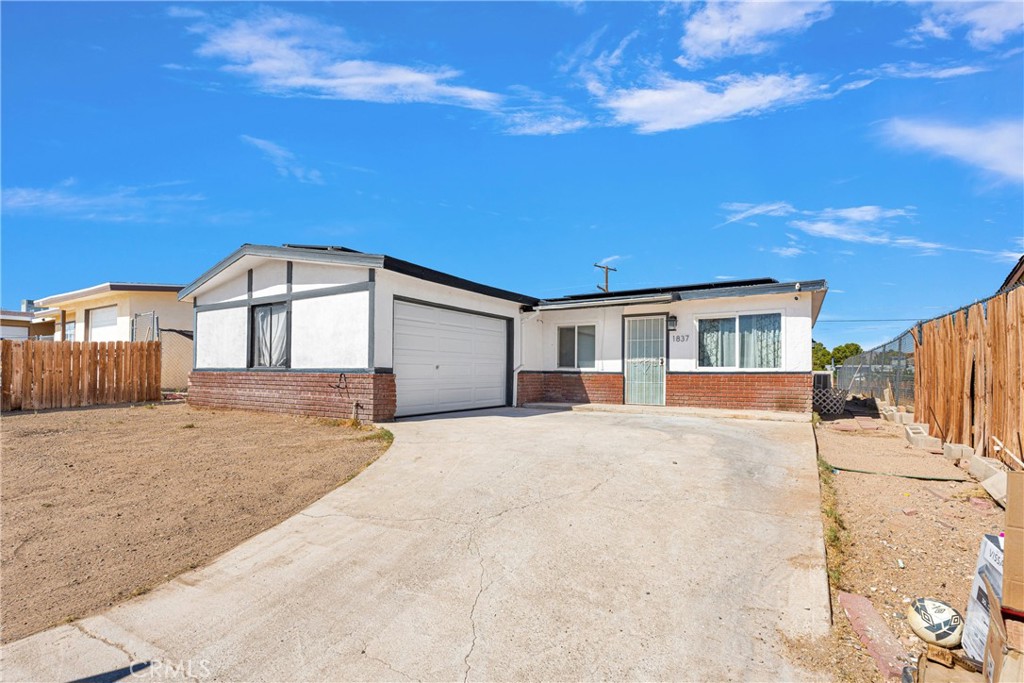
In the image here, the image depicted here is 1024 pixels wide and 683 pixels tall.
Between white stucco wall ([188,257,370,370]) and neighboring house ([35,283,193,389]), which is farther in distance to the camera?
neighboring house ([35,283,193,389])

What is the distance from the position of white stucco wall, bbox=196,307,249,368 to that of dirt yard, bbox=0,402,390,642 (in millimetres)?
3680

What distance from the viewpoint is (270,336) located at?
1249 centimetres

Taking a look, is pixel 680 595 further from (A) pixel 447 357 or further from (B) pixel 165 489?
(A) pixel 447 357

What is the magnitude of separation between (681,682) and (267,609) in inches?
106

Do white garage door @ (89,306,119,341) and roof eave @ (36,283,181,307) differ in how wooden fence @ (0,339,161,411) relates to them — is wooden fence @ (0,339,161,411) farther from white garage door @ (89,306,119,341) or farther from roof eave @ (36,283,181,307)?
white garage door @ (89,306,119,341)

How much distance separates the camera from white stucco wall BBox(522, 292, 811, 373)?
1227cm

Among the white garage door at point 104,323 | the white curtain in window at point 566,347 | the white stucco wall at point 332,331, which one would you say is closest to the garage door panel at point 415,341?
the white stucco wall at point 332,331

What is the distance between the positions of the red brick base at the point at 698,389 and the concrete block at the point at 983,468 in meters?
5.70

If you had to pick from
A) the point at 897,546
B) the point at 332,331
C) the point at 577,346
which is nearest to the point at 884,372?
the point at 577,346

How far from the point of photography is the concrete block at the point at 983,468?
595 cm

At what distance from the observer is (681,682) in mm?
2822

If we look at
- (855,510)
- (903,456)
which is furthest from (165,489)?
(903,456)

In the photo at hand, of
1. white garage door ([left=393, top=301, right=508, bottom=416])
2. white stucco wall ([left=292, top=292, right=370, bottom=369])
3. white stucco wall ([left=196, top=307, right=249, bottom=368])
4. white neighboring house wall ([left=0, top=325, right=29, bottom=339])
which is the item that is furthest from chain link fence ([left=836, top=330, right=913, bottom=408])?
white neighboring house wall ([left=0, top=325, right=29, bottom=339])

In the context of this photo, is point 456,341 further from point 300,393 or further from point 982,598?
point 982,598
